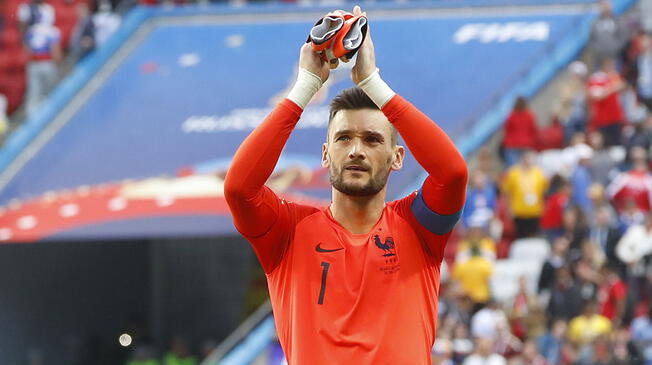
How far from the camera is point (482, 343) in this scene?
11.4m

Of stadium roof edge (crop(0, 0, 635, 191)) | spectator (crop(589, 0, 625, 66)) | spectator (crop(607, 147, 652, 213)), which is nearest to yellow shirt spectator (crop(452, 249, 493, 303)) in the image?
spectator (crop(607, 147, 652, 213))

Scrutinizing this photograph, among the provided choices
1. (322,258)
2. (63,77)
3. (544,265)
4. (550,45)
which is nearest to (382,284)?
(322,258)

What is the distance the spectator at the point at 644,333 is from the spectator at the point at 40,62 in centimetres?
1047

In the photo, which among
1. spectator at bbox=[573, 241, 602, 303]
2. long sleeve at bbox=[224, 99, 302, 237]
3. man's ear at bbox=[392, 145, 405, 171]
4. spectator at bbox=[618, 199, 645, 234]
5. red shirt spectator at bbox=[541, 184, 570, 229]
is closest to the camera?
long sleeve at bbox=[224, 99, 302, 237]

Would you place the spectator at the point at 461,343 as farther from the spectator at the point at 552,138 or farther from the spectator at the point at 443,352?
the spectator at the point at 552,138

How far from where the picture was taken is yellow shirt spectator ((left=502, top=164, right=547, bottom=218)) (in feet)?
44.9

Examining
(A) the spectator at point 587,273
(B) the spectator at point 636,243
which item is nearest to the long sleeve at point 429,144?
(A) the spectator at point 587,273

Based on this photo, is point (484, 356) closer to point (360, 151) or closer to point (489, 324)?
point (489, 324)

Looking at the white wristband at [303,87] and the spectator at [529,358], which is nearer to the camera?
the white wristband at [303,87]

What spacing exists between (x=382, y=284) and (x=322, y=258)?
22cm

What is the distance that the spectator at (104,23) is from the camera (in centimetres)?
1991

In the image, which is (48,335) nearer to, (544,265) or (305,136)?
(305,136)

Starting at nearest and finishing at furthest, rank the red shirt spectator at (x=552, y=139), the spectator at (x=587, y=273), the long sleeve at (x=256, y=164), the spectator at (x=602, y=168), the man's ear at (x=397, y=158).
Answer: the long sleeve at (x=256, y=164)
the man's ear at (x=397, y=158)
the spectator at (x=587, y=273)
the spectator at (x=602, y=168)
the red shirt spectator at (x=552, y=139)

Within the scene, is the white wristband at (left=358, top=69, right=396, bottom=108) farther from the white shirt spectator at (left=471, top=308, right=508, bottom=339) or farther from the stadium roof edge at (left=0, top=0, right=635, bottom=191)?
the stadium roof edge at (left=0, top=0, right=635, bottom=191)
